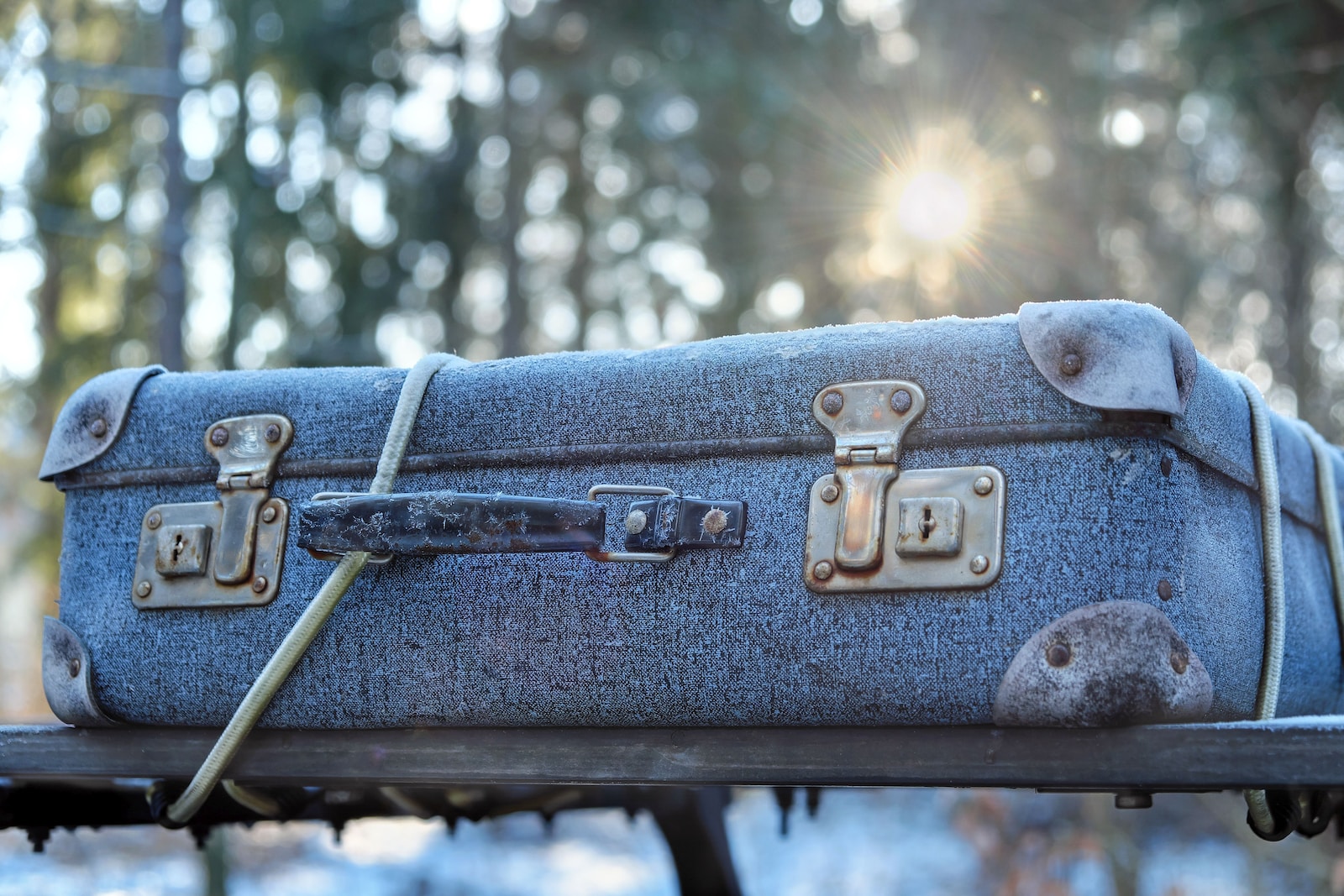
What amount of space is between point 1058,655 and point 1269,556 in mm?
300

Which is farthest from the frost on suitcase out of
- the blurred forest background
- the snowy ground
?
the blurred forest background

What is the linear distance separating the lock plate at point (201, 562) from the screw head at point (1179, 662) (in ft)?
2.67

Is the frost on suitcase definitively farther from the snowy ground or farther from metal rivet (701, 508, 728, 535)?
the snowy ground

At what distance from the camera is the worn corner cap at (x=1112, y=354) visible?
2.97 feet

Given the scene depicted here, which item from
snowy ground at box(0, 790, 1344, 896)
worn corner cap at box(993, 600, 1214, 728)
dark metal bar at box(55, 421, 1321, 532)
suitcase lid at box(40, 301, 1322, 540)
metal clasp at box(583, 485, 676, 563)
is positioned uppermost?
suitcase lid at box(40, 301, 1322, 540)

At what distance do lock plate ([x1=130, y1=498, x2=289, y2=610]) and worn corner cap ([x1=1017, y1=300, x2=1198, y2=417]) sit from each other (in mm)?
738

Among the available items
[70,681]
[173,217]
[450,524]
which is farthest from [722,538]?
[173,217]

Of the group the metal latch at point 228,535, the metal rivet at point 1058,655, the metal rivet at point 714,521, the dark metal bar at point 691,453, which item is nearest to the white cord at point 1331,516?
the dark metal bar at point 691,453

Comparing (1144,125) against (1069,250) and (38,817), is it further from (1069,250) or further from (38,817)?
(38,817)

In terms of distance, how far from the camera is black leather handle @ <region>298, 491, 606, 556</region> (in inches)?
38.2

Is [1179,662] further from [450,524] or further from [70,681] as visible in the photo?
[70,681]

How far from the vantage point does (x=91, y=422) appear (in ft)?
4.24

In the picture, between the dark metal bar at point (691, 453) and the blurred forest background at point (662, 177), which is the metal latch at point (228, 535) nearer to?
the dark metal bar at point (691, 453)

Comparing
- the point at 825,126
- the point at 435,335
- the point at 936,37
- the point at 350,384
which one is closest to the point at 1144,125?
the point at 936,37
